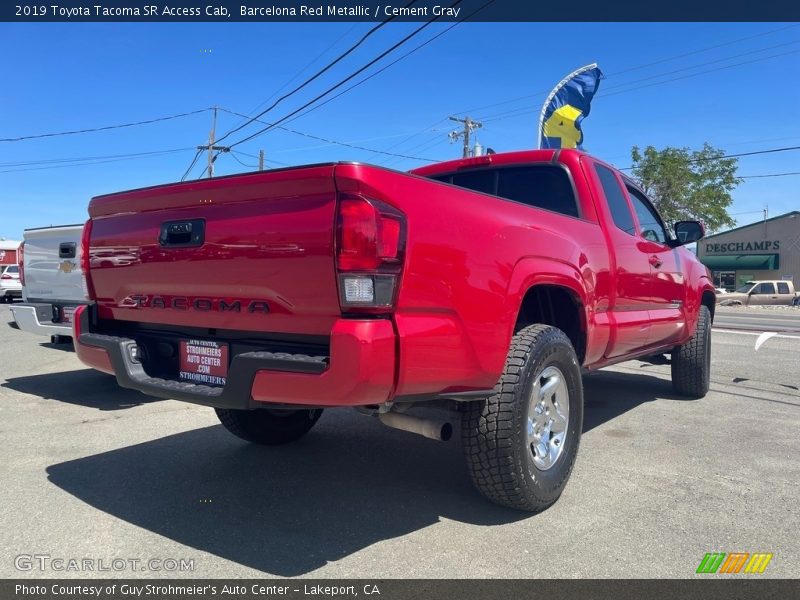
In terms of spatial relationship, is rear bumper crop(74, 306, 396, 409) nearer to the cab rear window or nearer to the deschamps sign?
the cab rear window

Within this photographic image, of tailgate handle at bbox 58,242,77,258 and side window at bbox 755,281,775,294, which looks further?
side window at bbox 755,281,775,294

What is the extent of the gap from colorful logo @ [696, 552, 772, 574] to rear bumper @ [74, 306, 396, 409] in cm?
164

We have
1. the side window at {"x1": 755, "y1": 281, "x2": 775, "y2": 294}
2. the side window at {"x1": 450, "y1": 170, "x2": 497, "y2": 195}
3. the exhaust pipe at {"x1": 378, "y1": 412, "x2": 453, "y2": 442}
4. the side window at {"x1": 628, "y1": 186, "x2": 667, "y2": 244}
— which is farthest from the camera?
the side window at {"x1": 755, "y1": 281, "x2": 775, "y2": 294}

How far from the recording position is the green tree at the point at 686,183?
40.5m

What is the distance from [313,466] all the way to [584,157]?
9.35ft

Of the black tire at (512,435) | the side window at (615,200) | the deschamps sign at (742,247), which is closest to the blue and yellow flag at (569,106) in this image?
the side window at (615,200)

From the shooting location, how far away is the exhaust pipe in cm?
311

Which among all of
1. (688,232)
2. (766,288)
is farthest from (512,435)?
(766,288)

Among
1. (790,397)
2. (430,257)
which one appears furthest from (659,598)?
(790,397)

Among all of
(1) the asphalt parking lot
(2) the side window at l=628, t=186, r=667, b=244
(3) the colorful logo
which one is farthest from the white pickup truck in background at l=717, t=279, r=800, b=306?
(3) the colorful logo

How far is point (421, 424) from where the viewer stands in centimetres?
313

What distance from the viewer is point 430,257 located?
2730mm

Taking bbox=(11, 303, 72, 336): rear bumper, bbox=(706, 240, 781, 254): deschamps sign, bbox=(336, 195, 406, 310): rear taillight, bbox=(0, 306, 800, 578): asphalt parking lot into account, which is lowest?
bbox=(0, 306, 800, 578): asphalt parking lot

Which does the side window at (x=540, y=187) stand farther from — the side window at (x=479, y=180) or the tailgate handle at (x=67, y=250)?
the tailgate handle at (x=67, y=250)
